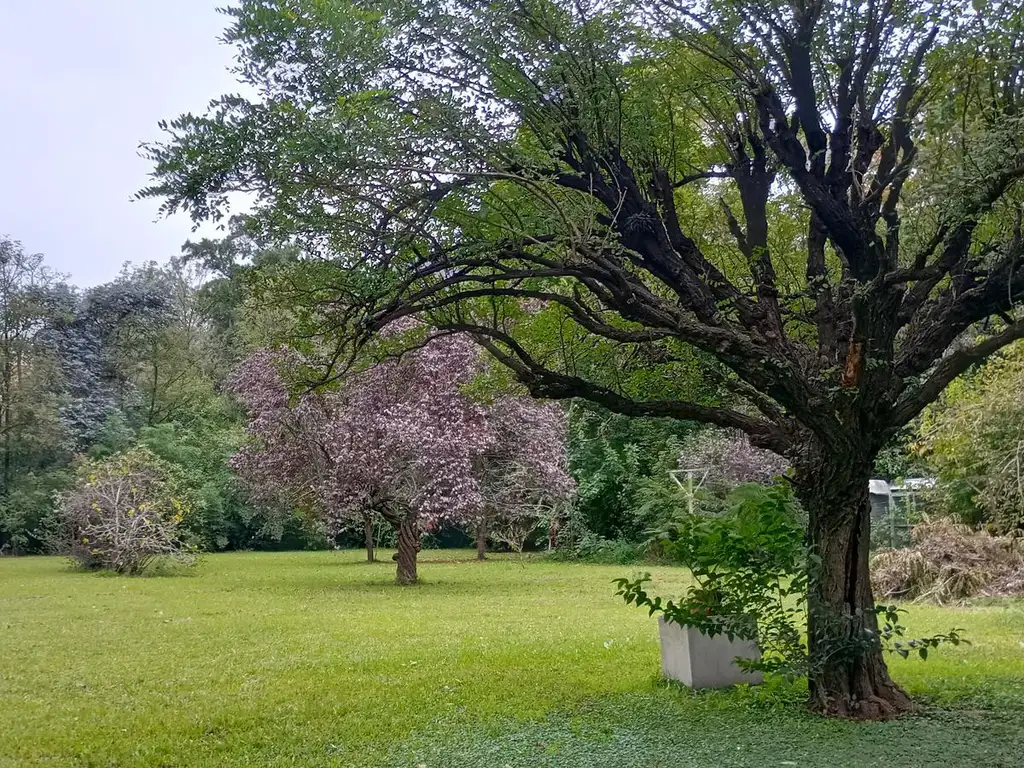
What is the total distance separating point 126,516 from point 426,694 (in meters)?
13.0

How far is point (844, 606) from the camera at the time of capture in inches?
207

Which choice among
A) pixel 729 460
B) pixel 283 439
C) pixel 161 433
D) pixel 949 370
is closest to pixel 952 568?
pixel 729 460

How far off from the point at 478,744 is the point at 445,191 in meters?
3.07

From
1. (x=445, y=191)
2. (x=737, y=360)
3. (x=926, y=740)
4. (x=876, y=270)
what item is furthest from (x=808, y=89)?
(x=926, y=740)

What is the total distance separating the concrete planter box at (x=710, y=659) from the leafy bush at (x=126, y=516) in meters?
13.6

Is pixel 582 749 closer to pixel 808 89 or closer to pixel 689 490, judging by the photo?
pixel 808 89

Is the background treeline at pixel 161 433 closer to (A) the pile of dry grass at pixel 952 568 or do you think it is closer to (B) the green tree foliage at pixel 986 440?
(B) the green tree foliage at pixel 986 440

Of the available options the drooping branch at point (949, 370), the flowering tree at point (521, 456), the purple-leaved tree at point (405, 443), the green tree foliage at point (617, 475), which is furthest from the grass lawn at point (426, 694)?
A: the green tree foliage at point (617, 475)

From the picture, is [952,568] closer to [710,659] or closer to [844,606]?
[710,659]

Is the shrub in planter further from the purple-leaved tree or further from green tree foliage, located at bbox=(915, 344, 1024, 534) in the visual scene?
the purple-leaved tree

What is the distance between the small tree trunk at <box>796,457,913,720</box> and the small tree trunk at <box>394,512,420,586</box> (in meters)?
10.2

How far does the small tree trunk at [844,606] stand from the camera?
5219 millimetres

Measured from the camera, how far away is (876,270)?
5238 mm

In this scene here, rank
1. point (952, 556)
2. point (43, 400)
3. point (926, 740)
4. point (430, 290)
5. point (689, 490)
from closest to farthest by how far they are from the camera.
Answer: point (926, 740)
point (430, 290)
point (952, 556)
point (689, 490)
point (43, 400)
